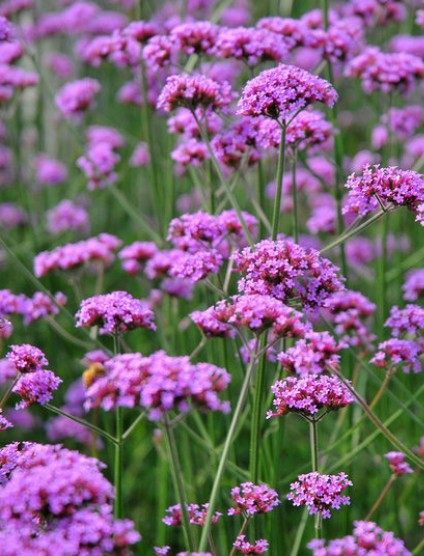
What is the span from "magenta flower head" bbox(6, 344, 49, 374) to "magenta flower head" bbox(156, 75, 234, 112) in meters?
0.76

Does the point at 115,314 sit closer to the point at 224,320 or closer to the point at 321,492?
the point at 224,320

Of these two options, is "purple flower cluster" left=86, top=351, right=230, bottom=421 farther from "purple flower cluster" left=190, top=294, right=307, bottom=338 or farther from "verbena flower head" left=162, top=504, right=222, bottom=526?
"verbena flower head" left=162, top=504, right=222, bottom=526

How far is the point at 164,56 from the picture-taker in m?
2.55

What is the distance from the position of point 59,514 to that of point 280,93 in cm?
108

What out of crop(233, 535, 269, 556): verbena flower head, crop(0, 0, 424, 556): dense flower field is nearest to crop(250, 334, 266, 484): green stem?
crop(0, 0, 424, 556): dense flower field

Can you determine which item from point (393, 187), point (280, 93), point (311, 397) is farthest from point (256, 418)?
point (280, 93)

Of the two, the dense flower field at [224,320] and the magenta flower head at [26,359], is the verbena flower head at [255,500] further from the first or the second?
the magenta flower head at [26,359]

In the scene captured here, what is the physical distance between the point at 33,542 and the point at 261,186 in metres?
1.55

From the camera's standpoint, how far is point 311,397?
67.7 inches

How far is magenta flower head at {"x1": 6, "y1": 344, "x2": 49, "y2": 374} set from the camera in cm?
181

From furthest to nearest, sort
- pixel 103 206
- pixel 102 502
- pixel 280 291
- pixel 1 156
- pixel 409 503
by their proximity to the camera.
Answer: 1. pixel 103 206
2. pixel 1 156
3. pixel 409 503
4. pixel 280 291
5. pixel 102 502

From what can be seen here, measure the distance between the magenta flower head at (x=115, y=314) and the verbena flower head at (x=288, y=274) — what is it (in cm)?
28

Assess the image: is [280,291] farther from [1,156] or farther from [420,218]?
[1,156]

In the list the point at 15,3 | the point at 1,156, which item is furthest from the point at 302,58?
the point at 1,156
